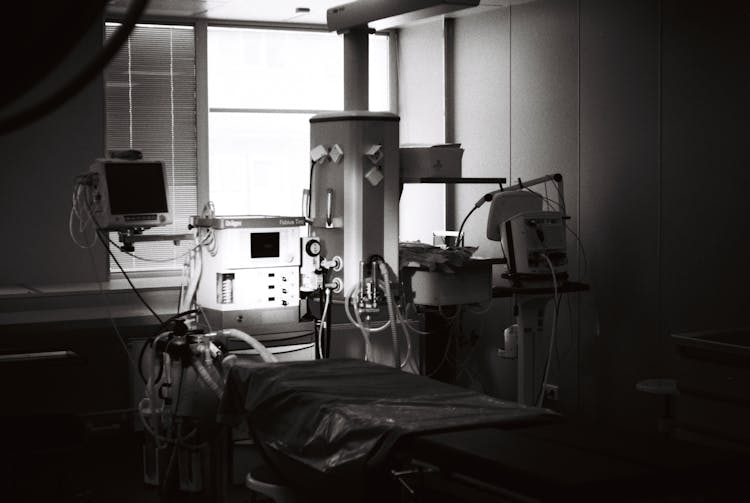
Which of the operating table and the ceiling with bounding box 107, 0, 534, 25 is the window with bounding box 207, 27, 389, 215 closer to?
the ceiling with bounding box 107, 0, 534, 25

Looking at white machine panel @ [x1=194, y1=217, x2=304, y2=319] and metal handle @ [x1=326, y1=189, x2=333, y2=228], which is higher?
metal handle @ [x1=326, y1=189, x2=333, y2=228]

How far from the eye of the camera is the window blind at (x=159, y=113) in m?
5.97

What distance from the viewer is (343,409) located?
2.77 m

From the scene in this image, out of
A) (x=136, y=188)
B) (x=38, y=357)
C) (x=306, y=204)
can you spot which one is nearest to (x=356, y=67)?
(x=306, y=204)

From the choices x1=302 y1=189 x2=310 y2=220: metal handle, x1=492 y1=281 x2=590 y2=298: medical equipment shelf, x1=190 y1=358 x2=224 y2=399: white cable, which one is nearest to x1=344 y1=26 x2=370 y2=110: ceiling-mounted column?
x1=302 y1=189 x2=310 y2=220: metal handle

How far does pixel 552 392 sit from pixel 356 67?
2277 mm

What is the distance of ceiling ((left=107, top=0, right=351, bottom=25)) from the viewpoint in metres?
5.72

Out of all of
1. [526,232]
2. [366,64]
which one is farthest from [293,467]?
[366,64]

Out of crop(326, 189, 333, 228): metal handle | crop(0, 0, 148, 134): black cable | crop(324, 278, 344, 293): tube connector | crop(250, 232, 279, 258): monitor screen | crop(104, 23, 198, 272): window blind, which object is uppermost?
crop(104, 23, 198, 272): window blind

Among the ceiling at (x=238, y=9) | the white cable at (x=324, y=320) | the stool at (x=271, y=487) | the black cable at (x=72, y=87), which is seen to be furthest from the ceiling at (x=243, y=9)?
the black cable at (x=72, y=87)

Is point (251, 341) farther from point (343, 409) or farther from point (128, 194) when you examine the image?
point (343, 409)

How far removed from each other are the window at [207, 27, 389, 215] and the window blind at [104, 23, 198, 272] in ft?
0.58

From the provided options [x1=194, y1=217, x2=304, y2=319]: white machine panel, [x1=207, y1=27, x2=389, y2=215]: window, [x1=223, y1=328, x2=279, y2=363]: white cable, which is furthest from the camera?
[x1=207, y1=27, x2=389, y2=215]: window

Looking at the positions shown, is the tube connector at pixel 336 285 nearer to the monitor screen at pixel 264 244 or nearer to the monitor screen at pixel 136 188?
the monitor screen at pixel 264 244
